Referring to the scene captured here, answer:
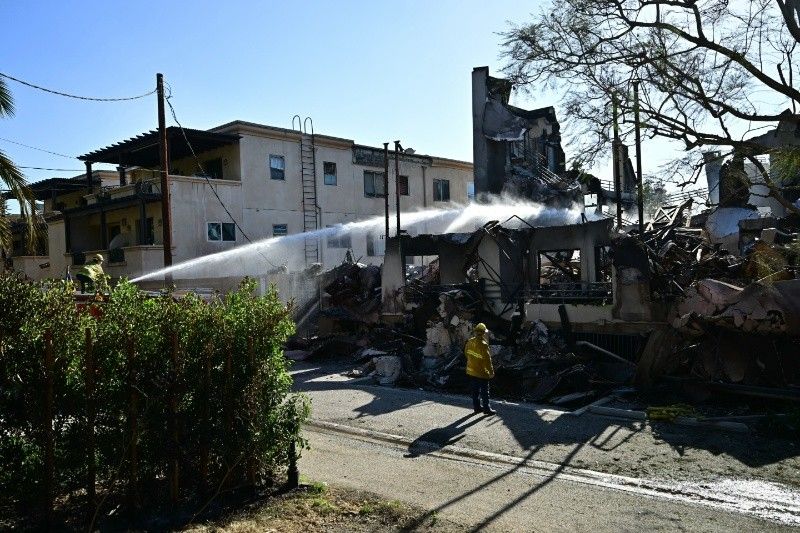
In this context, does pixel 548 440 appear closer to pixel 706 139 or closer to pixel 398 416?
pixel 398 416

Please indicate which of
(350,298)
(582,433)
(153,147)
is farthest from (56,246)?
(582,433)

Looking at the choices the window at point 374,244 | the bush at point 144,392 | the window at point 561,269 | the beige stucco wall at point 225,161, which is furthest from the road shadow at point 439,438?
the window at point 374,244

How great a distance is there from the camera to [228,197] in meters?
30.3

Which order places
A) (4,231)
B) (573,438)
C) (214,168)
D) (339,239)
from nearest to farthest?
(4,231) < (573,438) < (214,168) < (339,239)

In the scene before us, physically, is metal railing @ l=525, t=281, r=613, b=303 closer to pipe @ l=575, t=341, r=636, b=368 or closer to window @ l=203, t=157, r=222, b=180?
pipe @ l=575, t=341, r=636, b=368

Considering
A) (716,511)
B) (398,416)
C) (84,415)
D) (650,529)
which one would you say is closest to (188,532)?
(84,415)

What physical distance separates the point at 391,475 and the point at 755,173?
6.13 meters

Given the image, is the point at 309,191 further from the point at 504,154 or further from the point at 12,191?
the point at 12,191

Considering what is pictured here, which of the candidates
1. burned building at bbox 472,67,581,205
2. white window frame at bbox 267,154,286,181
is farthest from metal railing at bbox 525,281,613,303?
white window frame at bbox 267,154,286,181

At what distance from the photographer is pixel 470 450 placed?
31.0 feet

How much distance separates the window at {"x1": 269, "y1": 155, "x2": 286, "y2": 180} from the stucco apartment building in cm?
5

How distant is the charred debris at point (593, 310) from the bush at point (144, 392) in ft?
18.0

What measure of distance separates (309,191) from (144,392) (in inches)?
1105

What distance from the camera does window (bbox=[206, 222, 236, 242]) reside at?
29.7m
